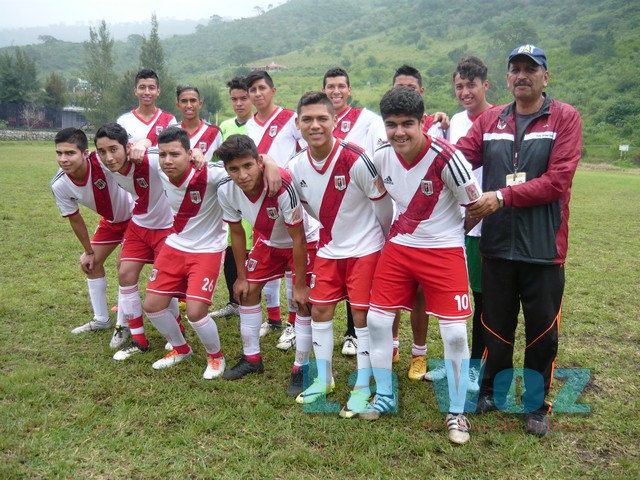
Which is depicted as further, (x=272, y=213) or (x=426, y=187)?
(x=272, y=213)

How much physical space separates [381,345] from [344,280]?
22.3 inches

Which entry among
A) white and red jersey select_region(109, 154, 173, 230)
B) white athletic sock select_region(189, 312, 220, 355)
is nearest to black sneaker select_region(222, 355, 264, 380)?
white athletic sock select_region(189, 312, 220, 355)

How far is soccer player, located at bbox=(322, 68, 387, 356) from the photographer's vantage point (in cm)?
484

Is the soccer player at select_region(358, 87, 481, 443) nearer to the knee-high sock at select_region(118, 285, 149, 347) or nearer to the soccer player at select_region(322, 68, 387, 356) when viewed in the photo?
the soccer player at select_region(322, 68, 387, 356)

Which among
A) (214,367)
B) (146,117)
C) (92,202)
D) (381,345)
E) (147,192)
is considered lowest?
(214,367)

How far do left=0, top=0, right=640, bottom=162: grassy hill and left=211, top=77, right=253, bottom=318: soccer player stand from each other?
3784 centimetres

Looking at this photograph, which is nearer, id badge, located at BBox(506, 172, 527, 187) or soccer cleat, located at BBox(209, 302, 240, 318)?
id badge, located at BBox(506, 172, 527, 187)

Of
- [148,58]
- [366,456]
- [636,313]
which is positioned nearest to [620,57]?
[148,58]

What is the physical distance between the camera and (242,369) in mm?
4418

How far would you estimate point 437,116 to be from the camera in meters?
4.46

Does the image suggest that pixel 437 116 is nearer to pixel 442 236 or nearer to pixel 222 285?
pixel 442 236

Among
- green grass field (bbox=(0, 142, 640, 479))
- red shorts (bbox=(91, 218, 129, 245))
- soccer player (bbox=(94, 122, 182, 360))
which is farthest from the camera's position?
red shorts (bbox=(91, 218, 129, 245))

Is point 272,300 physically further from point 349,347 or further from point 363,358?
point 363,358

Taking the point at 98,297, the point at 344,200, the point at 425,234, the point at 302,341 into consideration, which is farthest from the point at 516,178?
the point at 98,297
